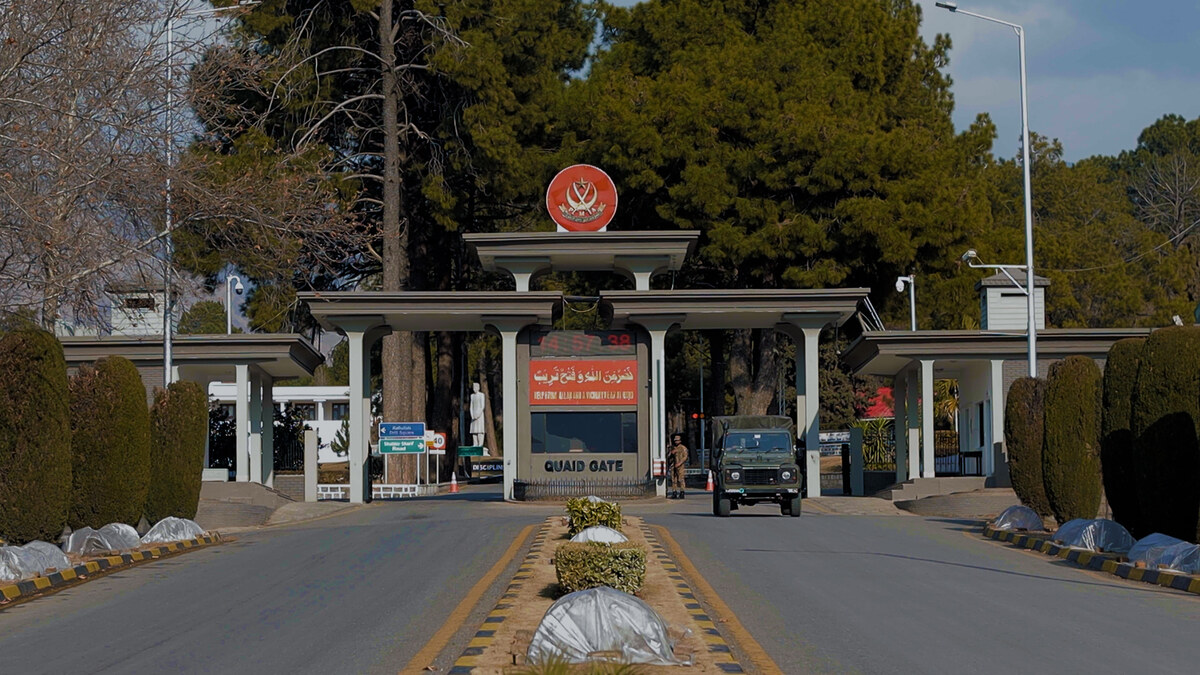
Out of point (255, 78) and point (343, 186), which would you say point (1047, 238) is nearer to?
point (343, 186)

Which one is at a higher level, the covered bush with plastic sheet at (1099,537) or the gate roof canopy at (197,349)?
the gate roof canopy at (197,349)

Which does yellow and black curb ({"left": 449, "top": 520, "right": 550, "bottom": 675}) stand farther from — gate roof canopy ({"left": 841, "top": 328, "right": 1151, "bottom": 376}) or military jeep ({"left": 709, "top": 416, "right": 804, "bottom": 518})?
gate roof canopy ({"left": 841, "top": 328, "right": 1151, "bottom": 376})

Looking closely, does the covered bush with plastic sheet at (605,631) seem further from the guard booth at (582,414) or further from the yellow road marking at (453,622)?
the guard booth at (582,414)

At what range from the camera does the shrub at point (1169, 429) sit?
68.6ft

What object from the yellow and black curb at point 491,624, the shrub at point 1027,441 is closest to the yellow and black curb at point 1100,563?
the shrub at point 1027,441

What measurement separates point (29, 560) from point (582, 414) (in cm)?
2231

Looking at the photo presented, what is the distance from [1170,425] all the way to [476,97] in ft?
112

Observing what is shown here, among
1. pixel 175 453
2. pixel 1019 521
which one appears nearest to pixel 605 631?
pixel 1019 521

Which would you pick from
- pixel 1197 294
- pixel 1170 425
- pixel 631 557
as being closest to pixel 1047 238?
pixel 1197 294

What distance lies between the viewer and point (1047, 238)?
69.2 metres

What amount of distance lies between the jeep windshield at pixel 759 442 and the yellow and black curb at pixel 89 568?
36.4 ft

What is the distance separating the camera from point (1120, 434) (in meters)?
23.2

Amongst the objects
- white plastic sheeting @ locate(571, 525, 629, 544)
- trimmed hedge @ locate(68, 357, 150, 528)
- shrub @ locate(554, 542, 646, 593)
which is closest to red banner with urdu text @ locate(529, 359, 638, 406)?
trimmed hedge @ locate(68, 357, 150, 528)

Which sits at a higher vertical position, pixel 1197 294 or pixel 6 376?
pixel 1197 294
